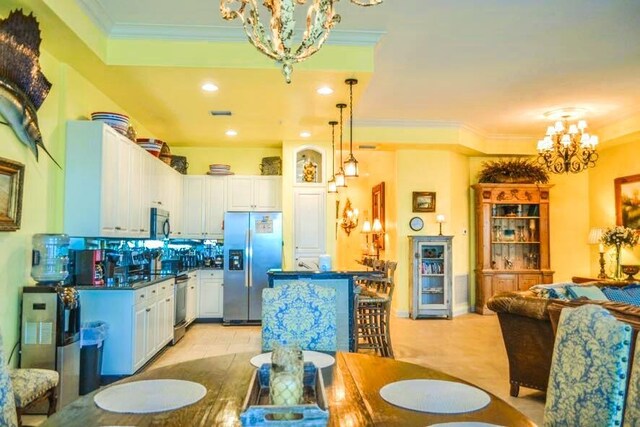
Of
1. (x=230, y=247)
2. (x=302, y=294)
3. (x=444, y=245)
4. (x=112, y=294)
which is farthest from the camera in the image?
(x=444, y=245)

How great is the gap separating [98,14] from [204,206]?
392 centimetres

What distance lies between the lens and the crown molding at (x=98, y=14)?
3543mm

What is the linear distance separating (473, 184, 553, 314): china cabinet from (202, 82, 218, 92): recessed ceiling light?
5.18 metres

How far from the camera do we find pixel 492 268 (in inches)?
320

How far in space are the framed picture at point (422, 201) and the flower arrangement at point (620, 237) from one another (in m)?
2.64

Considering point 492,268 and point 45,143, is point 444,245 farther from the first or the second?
point 45,143

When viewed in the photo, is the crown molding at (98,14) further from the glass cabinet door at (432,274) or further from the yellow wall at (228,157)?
the glass cabinet door at (432,274)

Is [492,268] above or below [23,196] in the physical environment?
below

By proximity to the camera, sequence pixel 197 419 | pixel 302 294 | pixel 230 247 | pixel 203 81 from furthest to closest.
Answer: pixel 230 247 < pixel 203 81 < pixel 302 294 < pixel 197 419

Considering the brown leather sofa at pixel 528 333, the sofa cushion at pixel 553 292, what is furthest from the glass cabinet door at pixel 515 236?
the brown leather sofa at pixel 528 333

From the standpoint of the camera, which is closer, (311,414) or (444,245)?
(311,414)

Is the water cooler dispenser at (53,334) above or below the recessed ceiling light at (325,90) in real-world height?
below

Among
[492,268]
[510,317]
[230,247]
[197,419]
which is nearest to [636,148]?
[492,268]

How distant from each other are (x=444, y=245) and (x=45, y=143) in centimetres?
582
